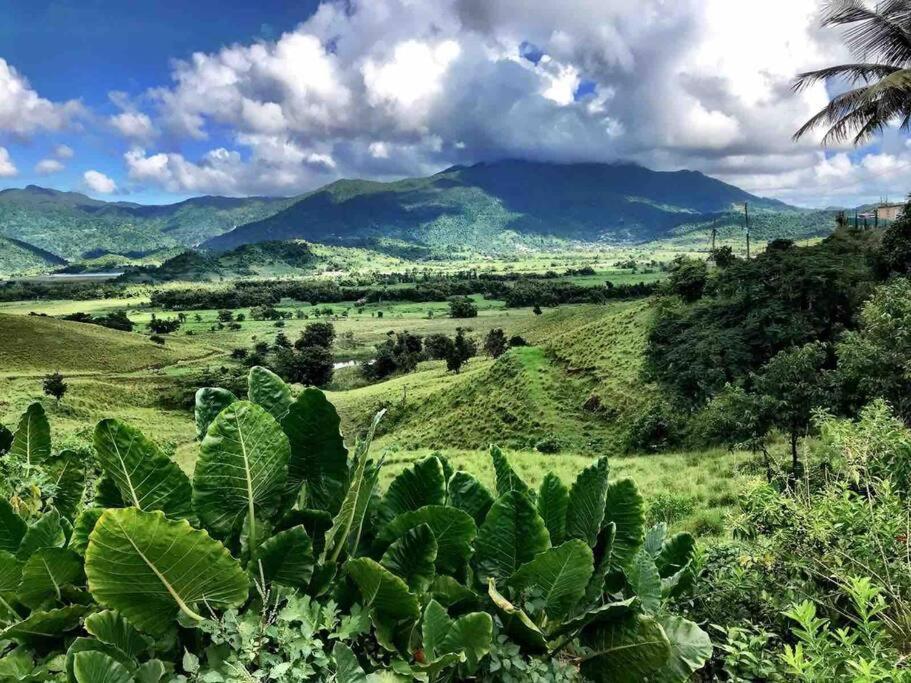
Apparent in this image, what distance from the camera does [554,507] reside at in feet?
7.45

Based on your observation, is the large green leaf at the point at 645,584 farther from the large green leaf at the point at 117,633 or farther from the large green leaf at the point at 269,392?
the large green leaf at the point at 117,633

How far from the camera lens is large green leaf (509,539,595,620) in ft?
5.94

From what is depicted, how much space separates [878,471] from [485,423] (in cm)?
3392

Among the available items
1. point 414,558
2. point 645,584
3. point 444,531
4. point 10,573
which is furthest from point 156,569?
point 645,584

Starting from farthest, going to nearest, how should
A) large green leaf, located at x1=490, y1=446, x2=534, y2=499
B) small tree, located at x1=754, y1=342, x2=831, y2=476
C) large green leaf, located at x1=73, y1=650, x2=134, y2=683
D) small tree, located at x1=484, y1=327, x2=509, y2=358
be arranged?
1. small tree, located at x1=484, y1=327, x2=509, y2=358
2. small tree, located at x1=754, y1=342, x2=831, y2=476
3. large green leaf, located at x1=490, y1=446, x2=534, y2=499
4. large green leaf, located at x1=73, y1=650, x2=134, y2=683

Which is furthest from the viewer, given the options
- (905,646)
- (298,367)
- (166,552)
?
(298,367)

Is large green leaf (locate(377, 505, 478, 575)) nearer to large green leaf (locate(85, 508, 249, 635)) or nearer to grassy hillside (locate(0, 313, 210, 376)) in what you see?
large green leaf (locate(85, 508, 249, 635))

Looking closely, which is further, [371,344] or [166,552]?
[371,344]

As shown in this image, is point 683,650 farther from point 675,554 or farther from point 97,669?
point 97,669

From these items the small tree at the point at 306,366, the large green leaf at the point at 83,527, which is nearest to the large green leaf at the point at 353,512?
the large green leaf at the point at 83,527

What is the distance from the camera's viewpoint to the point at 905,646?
2.25 metres

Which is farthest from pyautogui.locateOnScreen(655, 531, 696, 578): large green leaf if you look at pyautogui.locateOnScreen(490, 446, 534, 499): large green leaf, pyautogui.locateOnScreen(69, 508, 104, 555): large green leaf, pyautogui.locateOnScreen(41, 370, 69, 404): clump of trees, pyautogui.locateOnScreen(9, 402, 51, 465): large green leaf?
pyautogui.locateOnScreen(41, 370, 69, 404): clump of trees

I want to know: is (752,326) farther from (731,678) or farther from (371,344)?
(371,344)

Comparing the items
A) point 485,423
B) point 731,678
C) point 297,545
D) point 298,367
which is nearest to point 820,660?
point 731,678
